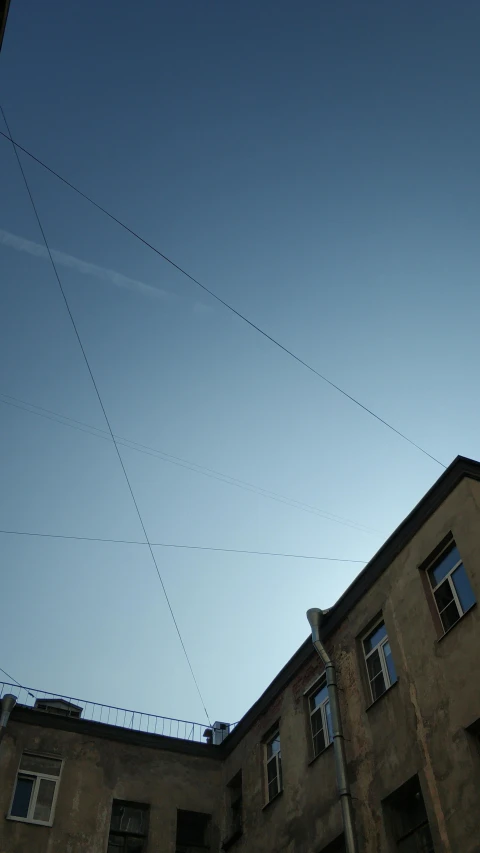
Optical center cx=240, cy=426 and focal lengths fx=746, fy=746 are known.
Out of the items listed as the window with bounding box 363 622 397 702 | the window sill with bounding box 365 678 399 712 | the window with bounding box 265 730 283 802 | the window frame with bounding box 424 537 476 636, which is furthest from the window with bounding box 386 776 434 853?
the window with bounding box 265 730 283 802

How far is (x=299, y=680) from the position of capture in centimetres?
1617

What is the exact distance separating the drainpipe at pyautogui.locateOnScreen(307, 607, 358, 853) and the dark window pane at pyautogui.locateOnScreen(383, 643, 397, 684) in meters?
1.33

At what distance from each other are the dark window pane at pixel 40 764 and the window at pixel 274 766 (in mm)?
4787

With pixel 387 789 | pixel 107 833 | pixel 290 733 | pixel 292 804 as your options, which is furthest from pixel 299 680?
pixel 107 833

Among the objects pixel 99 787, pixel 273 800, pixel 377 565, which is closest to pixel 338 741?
pixel 377 565

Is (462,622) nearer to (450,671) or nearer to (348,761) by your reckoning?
(450,671)

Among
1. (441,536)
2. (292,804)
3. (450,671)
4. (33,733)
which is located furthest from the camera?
(33,733)

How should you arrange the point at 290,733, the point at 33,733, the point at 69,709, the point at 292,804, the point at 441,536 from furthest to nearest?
the point at 69,709 → the point at 33,733 → the point at 290,733 → the point at 292,804 → the point at 441,536

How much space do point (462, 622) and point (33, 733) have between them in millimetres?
10891

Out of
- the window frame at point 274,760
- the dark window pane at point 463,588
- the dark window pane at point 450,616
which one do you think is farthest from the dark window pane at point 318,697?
the dark window pane at point 463,588

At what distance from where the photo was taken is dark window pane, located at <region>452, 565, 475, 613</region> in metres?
11.5

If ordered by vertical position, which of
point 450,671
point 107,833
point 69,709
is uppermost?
point 69,709

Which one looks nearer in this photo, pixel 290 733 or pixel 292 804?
pixel 292 804

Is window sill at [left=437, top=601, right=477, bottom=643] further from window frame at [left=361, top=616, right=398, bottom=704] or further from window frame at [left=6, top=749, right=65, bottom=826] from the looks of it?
window frame at [left=6, top=749, right=65, bottom=826]
